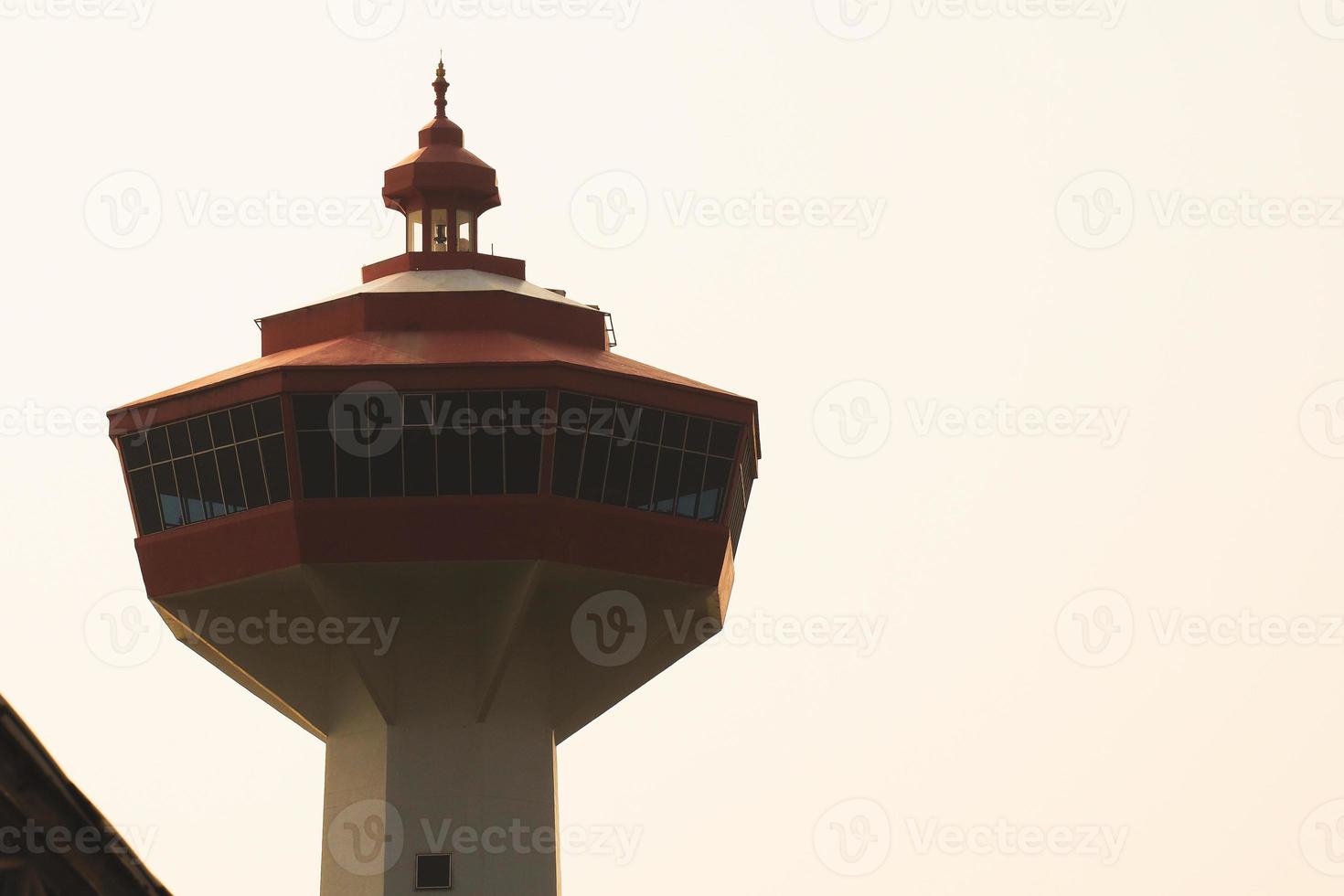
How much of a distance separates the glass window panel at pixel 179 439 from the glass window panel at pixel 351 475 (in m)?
4.54

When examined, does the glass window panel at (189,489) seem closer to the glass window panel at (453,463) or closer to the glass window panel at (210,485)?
the glass window panel at (210,485)

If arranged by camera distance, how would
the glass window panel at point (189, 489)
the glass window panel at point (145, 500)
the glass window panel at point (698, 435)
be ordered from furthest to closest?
1. the glass window panel at point (145, 500)
2. the glass window panel at point (698, 435)
3. the glass window panel at point (189, 489)

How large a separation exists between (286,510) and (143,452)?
5553 mm

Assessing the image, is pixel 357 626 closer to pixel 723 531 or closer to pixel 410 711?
pixel 410 711

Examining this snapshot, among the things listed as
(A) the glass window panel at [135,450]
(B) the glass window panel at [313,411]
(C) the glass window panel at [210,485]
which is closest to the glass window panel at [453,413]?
(B) the glass window panel at [313,411]

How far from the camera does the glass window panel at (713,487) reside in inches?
2522

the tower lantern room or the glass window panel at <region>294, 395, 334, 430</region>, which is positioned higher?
the tower lantern room

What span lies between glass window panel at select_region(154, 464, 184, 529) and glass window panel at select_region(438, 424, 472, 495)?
23.7ft

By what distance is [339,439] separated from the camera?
60.9m

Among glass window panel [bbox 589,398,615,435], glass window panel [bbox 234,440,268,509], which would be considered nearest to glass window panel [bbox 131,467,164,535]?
glass window panel [bbox 234,440,268,509]

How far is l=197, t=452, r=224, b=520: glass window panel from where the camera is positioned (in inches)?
2445

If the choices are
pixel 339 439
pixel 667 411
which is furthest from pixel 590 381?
pixel 339 439
